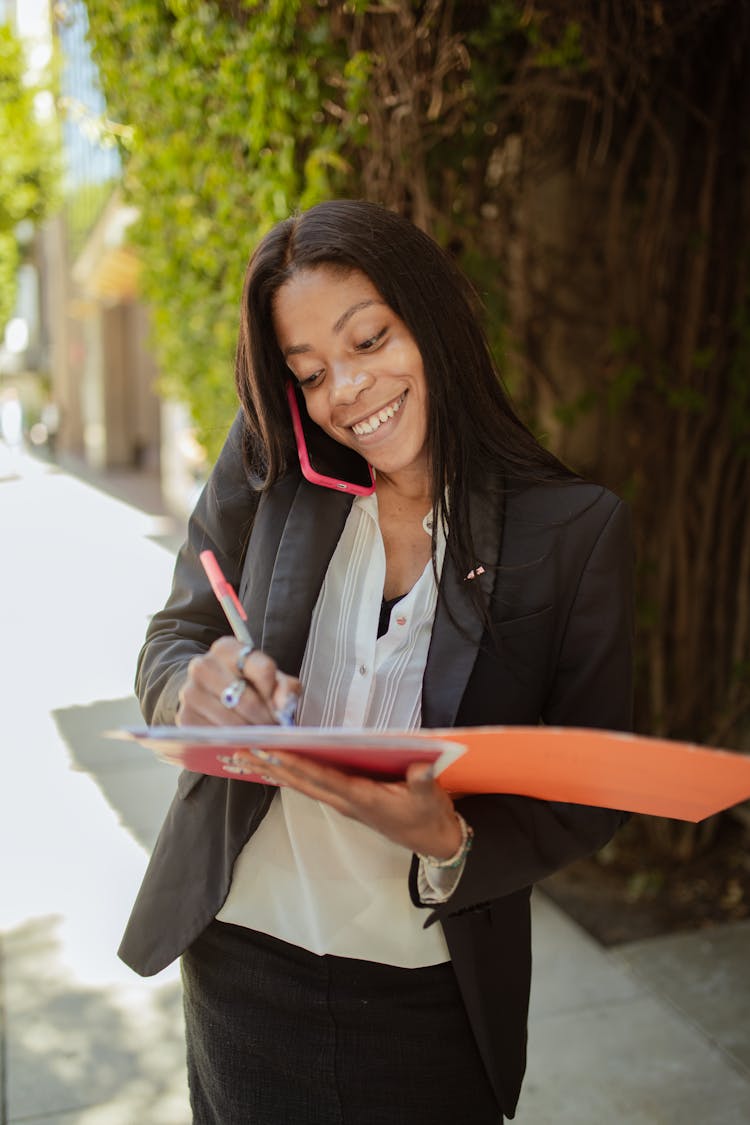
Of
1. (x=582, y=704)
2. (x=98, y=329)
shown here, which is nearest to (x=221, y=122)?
(x=582, y=704)

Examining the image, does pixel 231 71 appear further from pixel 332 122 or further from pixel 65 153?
pixel 65 153

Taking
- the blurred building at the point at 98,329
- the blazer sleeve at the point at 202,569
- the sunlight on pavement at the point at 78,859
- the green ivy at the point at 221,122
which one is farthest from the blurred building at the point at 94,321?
the blazer sleeve at the point at 202,569

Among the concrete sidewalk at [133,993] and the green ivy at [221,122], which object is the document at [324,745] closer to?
the concrete sidewalk at [133,993]

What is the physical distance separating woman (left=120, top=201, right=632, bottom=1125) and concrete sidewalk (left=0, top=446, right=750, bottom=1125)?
25 cm

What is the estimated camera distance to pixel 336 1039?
5.60 ft

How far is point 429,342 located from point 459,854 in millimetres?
749

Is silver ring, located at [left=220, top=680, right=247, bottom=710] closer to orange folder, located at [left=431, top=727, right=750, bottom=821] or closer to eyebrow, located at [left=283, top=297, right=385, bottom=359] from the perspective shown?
orange folder, located at [left=431, top=727, right=750, bottom=821]

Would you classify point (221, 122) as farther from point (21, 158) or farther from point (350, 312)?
point (21, 158)

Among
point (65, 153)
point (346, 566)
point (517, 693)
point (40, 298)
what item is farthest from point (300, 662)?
point (40, 298)

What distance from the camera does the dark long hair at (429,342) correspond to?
5.56 ft

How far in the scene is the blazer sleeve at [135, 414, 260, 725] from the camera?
5.72 feet

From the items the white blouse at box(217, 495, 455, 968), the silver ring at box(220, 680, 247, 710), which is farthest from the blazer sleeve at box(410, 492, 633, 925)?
the silver ring at box(220, 680, 247, 710)

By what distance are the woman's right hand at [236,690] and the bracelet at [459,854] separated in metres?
0.30

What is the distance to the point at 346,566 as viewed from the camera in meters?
1.78
